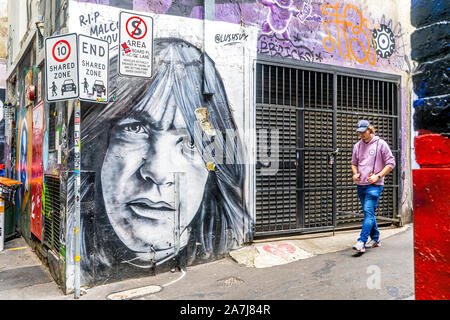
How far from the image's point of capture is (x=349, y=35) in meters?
6.72

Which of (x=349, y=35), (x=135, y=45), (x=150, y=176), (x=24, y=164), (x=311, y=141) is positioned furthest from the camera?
(x=24, y=164)

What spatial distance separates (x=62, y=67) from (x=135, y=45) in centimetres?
104

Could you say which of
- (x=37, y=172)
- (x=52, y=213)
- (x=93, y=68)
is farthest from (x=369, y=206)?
(x=37, y=172)

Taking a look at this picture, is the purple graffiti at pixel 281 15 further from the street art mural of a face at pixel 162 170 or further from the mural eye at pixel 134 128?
the mural eye at pixel 134 128

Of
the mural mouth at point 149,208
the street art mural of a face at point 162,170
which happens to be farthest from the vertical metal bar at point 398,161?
the mural mouth at point 149,208

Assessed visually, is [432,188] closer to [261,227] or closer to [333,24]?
[261,227]

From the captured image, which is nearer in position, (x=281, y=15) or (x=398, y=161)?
(x=281, y=15)

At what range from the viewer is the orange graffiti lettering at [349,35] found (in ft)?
21.4

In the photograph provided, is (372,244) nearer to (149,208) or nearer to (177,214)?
(177,214)

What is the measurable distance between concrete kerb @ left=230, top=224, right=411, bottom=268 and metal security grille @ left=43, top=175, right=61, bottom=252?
249 centimetres

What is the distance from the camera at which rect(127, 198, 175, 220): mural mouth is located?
4926mm

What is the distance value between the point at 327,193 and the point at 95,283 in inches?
158

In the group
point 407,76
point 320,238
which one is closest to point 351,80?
point 407,76

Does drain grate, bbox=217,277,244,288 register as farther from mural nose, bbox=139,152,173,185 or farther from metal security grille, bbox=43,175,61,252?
metal security grille, bbox=43,175,61,252
